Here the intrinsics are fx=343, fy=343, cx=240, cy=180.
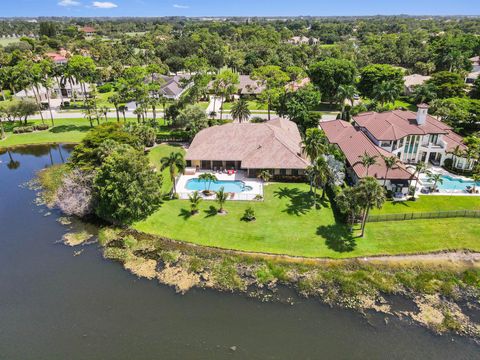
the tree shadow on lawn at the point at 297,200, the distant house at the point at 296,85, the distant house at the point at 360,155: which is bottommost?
the tree shadow on lawn at the point at 297,200

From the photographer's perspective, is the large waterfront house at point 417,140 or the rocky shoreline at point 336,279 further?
the large waterfront house at point 417,140

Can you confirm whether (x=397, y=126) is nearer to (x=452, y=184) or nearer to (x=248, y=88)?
(x=452, y=184)

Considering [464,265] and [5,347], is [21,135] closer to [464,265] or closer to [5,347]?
[5,347]

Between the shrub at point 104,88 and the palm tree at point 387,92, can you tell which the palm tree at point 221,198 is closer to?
the palm tree at point 387,92

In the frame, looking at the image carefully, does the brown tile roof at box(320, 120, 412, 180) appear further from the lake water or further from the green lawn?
the lake water

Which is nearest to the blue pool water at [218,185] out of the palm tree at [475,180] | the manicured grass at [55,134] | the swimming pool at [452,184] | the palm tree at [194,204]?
the palm tree at [194,204]

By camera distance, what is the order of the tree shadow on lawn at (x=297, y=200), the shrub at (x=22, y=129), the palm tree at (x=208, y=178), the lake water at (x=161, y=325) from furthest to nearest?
the shrub at (x=22, y=129)
the palm tree at (x=208, y=178)
the tree shadow on lawn at (x=297, y=200)
the lake water at (x=161, y=325)

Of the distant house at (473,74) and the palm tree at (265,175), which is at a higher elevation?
the distant house at (473,74)

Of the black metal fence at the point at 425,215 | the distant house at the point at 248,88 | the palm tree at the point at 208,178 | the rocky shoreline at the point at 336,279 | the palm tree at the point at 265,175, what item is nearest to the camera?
the rocky shoreline at the point at 336,279

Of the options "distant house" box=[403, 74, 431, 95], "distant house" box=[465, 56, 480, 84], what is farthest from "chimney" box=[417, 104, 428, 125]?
"distant house" box=[465, 56, 480, 84]
